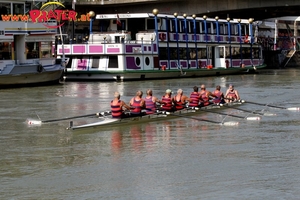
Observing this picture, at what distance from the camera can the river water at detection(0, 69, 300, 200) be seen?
50.6 ft

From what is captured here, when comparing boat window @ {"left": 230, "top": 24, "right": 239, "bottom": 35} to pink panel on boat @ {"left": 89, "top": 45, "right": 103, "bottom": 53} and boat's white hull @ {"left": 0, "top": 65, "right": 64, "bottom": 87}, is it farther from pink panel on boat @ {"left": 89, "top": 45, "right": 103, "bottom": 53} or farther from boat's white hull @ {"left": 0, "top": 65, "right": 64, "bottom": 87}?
boat's white hull @ {"left": 0, "top": 65, "right": 64, "bottom": 87}

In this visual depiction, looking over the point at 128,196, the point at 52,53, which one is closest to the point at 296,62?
the point at 52,53

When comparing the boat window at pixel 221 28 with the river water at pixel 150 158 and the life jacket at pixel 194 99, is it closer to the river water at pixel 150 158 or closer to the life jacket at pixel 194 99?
the river water at pixel 150 158

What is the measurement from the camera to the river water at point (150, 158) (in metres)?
15.4

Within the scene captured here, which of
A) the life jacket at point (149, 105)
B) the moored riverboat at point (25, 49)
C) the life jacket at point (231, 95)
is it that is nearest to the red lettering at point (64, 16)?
the moored riverboat at point (25, 49)

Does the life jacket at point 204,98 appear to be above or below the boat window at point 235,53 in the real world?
below

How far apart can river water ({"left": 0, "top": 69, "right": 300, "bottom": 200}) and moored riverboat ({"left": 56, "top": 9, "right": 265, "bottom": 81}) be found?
15719 millimetres

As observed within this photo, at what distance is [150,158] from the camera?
18828mm

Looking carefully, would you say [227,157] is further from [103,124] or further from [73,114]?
[73,114]

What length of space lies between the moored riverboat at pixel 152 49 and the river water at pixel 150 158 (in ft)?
51.6

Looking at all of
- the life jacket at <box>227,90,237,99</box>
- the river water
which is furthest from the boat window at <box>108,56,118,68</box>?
the river water

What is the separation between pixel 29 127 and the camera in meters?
24.6

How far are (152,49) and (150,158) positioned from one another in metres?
29.3

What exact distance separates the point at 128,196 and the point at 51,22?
99.5 feet
